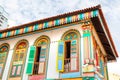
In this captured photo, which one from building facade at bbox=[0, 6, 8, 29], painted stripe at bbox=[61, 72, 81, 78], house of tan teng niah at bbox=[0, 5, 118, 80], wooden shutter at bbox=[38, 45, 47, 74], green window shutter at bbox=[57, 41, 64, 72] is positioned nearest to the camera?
painted stripe at bbox=[61, 72, 81, 78]

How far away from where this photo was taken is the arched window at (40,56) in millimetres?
10703

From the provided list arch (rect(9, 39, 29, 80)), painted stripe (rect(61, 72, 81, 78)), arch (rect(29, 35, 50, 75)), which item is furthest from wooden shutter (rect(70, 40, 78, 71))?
arch (rect(9, 39, 29, 80))

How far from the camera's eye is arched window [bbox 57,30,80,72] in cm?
989

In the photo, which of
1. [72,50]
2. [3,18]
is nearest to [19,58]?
[72,50]

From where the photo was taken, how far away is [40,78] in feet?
33.9

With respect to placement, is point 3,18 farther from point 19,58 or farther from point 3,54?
point 19,58

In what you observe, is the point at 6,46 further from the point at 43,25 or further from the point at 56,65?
the point at 56,65

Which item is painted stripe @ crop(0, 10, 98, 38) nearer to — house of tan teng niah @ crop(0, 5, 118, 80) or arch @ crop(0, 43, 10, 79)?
house of tan teng niah @ crop(0, 5, 118, 80)

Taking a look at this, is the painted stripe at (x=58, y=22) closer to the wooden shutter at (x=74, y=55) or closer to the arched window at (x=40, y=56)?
the arched window at (x=40, y=56)

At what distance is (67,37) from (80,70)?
7.47ft

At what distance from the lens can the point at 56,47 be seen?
10828 millimetres

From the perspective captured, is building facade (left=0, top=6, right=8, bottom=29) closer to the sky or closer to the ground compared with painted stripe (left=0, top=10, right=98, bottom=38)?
closer to the sky

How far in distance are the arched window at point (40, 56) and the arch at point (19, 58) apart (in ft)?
2.28

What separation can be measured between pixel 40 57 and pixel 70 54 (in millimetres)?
1946
